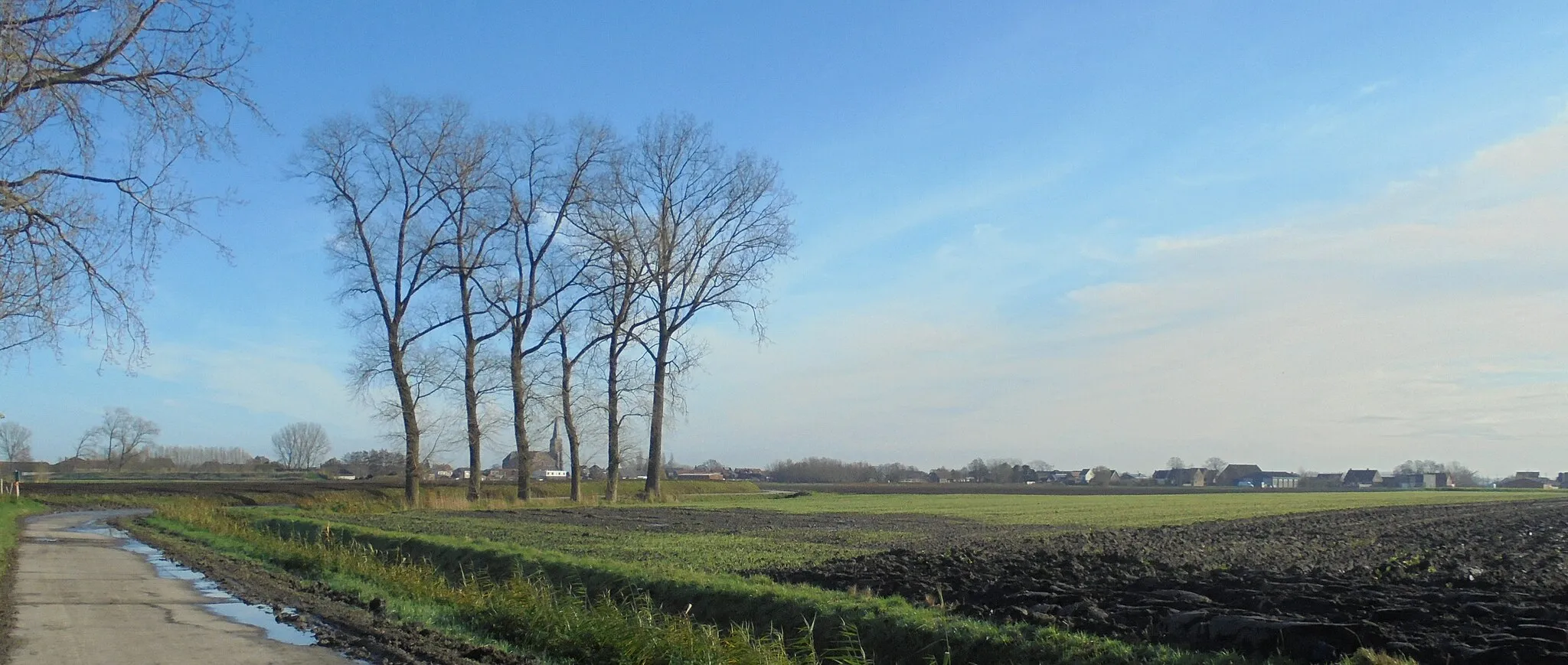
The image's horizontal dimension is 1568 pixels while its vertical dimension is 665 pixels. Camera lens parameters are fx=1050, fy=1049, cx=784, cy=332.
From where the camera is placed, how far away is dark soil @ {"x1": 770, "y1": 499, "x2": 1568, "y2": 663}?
8.69 metres

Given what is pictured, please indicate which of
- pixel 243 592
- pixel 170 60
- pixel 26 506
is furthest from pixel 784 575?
pixel 26 506

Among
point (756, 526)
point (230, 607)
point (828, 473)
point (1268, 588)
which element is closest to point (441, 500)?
point (756, 526)

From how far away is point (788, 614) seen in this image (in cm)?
1245

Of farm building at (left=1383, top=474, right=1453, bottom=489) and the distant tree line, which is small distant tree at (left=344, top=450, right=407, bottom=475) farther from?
farm building at (left=1383, top=474, right=1453, bottom=489)

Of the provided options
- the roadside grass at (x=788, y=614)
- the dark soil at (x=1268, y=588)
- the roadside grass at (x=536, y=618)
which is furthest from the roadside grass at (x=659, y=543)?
→ the roadside grass at (x=536, y=618)

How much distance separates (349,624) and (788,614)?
5.50m

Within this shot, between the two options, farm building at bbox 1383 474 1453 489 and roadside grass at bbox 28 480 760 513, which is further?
farm building at bbox 1383 474 1453 489

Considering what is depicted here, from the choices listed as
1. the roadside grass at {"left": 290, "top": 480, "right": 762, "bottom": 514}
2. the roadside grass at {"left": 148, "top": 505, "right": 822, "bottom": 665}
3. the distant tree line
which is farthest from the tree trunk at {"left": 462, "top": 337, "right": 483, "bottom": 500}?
the distant tree line

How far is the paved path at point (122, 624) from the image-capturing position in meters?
10.6

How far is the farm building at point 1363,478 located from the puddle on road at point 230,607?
167349mm

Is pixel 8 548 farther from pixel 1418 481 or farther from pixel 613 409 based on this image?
pixel 1418 481

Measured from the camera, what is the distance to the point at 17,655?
1044cm

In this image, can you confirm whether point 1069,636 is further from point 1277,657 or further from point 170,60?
point 170,60

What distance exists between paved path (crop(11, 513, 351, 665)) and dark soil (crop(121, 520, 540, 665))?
51 cm
